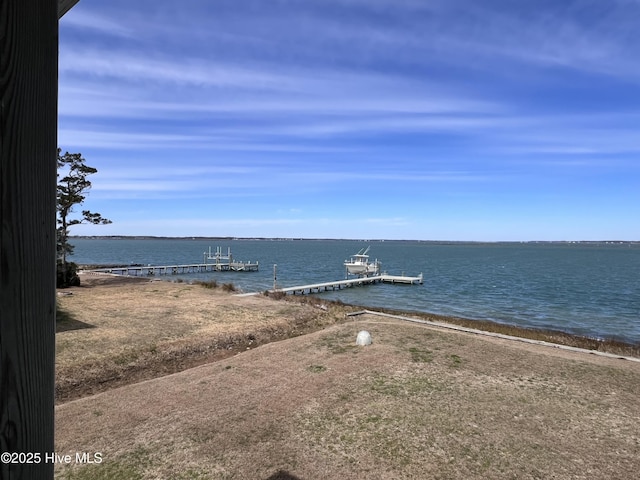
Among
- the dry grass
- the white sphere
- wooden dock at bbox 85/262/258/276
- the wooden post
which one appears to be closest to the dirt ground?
the dry grass

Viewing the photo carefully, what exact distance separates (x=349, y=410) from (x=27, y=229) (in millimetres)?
6253

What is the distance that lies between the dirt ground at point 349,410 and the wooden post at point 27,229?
4.22 metres

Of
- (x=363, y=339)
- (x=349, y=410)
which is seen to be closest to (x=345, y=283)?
(x=363, y=339)

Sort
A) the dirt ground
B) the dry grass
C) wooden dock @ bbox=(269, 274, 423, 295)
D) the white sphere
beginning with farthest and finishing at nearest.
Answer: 1. wooden dock @ bbox=(269, 274, 423, 295)
2. the white sphere
3. the dry grass
4. the dirt ground

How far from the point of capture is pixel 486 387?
765cm

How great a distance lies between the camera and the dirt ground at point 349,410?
5.05 metres

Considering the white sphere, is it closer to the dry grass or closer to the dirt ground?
the dirt ground

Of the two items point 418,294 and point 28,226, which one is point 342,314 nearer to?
point 28,226

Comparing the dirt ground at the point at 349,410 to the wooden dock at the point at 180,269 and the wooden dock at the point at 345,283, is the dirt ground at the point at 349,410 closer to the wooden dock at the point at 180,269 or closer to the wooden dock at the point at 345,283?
the wooden dock at the point at 345,283

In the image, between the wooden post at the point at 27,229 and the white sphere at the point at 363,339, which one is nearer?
the wooden post at the point at 27,229

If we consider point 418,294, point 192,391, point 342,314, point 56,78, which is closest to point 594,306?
point 418,294

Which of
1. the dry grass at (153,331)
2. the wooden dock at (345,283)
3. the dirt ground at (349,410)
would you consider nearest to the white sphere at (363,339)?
the dirt ground at (349,410)

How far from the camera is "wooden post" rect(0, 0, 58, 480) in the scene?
1109 millimetres

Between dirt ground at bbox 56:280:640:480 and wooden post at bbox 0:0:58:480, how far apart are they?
4.22 metres
